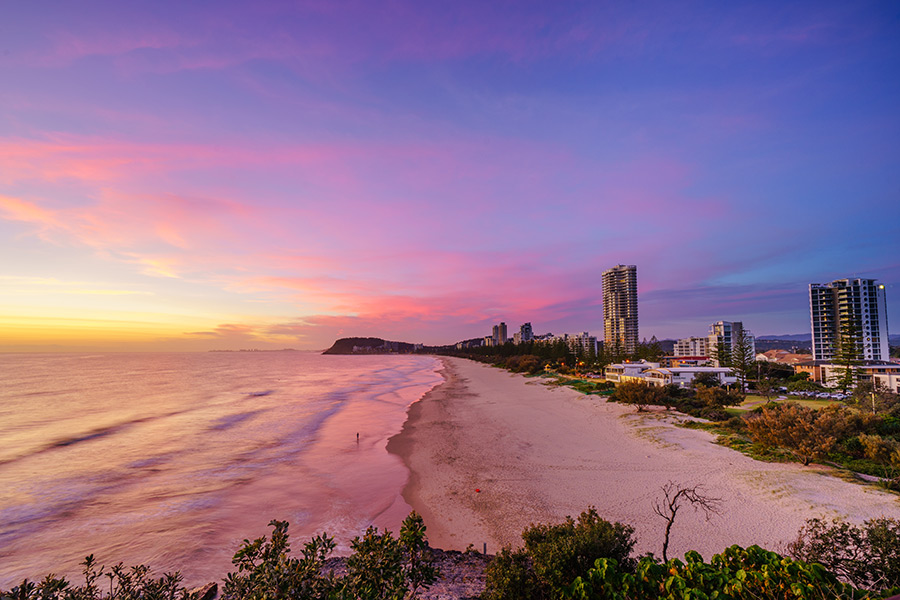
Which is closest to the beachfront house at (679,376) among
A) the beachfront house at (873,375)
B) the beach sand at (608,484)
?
the beachfront house at (873,375)

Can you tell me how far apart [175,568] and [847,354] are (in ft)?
193

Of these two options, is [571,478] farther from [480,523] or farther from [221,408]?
[221,408]

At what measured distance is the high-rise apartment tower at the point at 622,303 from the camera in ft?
544

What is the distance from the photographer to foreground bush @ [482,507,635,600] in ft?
20.6

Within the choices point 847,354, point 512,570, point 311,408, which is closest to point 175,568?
point 512,570

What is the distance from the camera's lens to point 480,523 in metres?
12.0

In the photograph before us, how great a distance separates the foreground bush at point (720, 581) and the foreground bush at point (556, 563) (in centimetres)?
41

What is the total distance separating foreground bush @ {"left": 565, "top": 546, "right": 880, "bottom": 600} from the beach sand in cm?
490

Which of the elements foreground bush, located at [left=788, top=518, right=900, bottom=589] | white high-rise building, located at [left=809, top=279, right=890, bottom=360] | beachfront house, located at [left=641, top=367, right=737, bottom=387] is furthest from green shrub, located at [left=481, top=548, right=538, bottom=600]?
white high-rise building, located at [left=809, top=279, right=890, bottom=360]

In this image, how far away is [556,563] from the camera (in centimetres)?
634

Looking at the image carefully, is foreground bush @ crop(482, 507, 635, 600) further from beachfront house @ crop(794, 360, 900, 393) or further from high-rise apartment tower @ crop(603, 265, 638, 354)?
high-rise apartment tower @ crop(603, 265, 638, 354)

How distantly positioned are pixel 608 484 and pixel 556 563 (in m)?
10.2

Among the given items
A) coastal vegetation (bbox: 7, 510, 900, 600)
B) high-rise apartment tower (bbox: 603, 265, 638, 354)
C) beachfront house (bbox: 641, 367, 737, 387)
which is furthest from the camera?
high-rise apartment tower (bbox: 603, 265, 638, 354)

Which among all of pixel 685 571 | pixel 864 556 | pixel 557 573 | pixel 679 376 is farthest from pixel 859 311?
pixel 557 573
